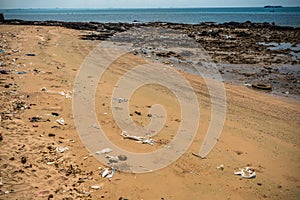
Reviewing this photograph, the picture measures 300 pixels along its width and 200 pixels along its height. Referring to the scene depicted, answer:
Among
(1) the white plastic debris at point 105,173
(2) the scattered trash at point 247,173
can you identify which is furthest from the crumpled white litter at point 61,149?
(2) the scattered trash at point 247,173

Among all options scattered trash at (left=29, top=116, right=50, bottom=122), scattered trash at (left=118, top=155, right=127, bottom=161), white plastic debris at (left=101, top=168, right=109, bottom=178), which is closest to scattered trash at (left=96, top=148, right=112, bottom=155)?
scattered trash at (left=118, top=155, right=127, bottom=161)

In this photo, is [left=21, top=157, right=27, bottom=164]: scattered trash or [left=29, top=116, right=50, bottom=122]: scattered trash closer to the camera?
[left=21, top=157, right=27, bottom=164]: scattered trash

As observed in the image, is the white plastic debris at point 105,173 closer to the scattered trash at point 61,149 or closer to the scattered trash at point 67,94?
the scattered trash at point 61,149

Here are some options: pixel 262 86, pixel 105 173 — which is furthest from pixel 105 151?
pixel 262 86

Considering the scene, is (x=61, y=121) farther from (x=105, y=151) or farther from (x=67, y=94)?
(x=67, y=94)

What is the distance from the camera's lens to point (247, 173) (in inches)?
160

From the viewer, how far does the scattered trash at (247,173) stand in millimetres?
3971

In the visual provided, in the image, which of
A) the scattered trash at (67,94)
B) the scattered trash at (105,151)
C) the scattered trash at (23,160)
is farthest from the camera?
the scattered trash at (67,94)

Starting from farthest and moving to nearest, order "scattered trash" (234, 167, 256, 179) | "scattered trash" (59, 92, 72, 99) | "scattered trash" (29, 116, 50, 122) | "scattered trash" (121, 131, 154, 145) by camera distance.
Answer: "scattered trash" (59, 92, 72, 99) < "scattered trash" (29, 116, 50, 122) < "scattered trash" (121, 131, 154, 145) < "scattered trash" (234, 167, 256, 179)

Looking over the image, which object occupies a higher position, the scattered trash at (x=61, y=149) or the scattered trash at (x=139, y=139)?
the scattered trash at (x=61, y=149)

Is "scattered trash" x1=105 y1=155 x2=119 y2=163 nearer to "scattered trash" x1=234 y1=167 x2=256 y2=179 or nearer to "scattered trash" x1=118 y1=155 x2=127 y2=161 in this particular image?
"scattered trash" x1=118 y1=155 x2=127 y2=161

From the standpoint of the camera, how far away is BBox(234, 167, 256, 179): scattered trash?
3971 mm

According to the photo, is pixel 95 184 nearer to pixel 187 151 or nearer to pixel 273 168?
pixel 187 151

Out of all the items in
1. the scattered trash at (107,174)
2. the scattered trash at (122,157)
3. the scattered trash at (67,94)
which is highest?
the scattered trash at (67,94)
